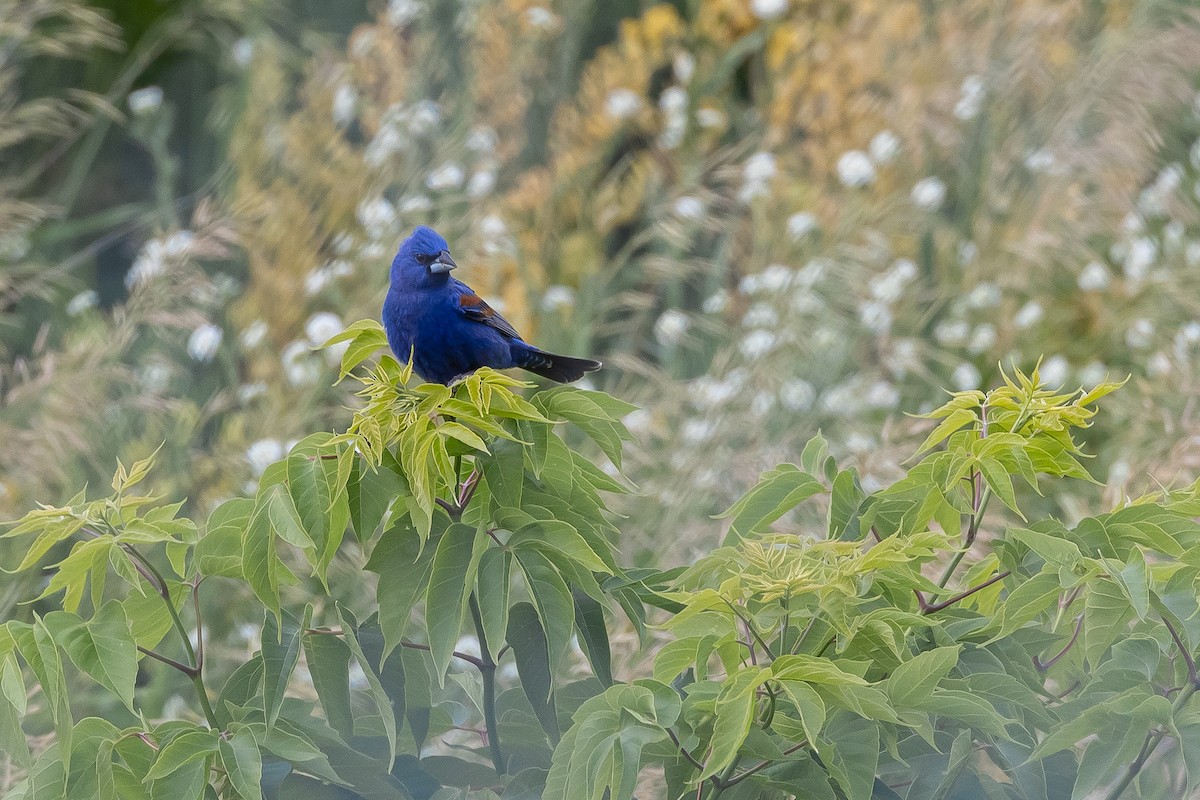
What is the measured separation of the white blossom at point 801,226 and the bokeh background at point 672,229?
61 millimetres

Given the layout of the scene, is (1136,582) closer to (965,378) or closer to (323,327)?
(323,327)

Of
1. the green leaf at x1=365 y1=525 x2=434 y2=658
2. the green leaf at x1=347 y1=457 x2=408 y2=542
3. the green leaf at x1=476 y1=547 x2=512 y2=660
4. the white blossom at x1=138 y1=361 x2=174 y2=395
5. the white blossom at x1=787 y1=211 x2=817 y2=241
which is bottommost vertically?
the white blossom at x1=138 y1=361 x2=174 y2=395

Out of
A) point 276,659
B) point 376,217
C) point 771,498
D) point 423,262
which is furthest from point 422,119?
point 276,659

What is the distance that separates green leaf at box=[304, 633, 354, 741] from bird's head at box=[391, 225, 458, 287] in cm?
74

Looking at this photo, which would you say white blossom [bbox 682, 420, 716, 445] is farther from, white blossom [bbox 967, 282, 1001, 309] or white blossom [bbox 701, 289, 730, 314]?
white blossom [bbox 967, 282, 1001, 309]

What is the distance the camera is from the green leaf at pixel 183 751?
0.96 metres

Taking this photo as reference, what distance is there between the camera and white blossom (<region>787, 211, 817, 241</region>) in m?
3.64

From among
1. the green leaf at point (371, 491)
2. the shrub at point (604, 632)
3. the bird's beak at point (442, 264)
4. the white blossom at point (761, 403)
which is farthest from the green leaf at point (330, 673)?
the white blossom at point (761, 403)

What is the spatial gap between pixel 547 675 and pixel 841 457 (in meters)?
1.98

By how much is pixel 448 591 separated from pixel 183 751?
0.79 ft

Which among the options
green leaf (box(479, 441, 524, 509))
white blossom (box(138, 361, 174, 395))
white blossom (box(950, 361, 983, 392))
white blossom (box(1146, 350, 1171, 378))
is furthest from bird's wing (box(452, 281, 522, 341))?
white blossom (box(1146, 350, 1171, 378))

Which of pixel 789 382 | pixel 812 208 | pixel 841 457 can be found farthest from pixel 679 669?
pixel 812 208

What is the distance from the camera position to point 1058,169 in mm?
3791

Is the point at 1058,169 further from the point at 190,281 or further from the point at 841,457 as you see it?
the point at 190,281
